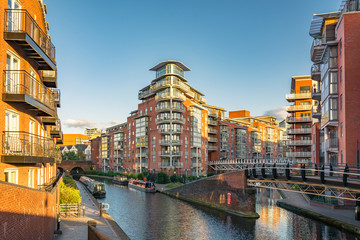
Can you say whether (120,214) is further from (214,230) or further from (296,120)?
(296,120)

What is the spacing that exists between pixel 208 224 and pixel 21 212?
2225 cm

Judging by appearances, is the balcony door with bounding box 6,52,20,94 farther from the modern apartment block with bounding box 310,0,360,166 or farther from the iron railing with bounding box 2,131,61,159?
the modern apartment block with bounding box 310,0,360,166

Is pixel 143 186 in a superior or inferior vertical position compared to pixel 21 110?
inferior

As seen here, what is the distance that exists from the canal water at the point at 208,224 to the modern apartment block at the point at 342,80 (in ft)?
24.9

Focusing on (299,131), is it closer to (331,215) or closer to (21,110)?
(331,215)

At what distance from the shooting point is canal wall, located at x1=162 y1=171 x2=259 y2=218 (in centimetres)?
3219

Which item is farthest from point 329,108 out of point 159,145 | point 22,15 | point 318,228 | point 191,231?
point 159,145

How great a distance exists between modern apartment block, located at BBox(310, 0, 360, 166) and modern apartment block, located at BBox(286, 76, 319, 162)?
23241 mm

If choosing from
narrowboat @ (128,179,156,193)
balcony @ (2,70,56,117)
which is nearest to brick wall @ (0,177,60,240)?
balcony @ (2,70,56,117)

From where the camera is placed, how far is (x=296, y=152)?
60.2m

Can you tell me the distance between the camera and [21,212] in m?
9.78

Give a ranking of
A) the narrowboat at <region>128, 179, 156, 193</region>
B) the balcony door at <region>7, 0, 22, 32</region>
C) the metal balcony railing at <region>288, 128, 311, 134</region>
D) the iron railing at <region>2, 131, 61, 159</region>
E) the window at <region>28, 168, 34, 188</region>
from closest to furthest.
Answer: the iron railing at <region>2, 131, 61, 159</region> < the balcony door at <region>7, 0, 22, 32</region> < the window at <region>28, 168, 34, 188</region> < the narrowboat at <region>128, 179, 156, 193</region> < the metal balcony railing at <region>288, 128, 311, 134</region>

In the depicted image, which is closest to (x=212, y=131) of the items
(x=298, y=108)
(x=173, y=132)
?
(x=173, y=132)

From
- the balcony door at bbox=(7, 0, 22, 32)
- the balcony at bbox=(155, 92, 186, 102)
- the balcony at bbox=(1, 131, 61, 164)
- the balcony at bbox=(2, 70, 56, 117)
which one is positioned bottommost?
the balcony at bbox=(1, 131, 61, 164)
